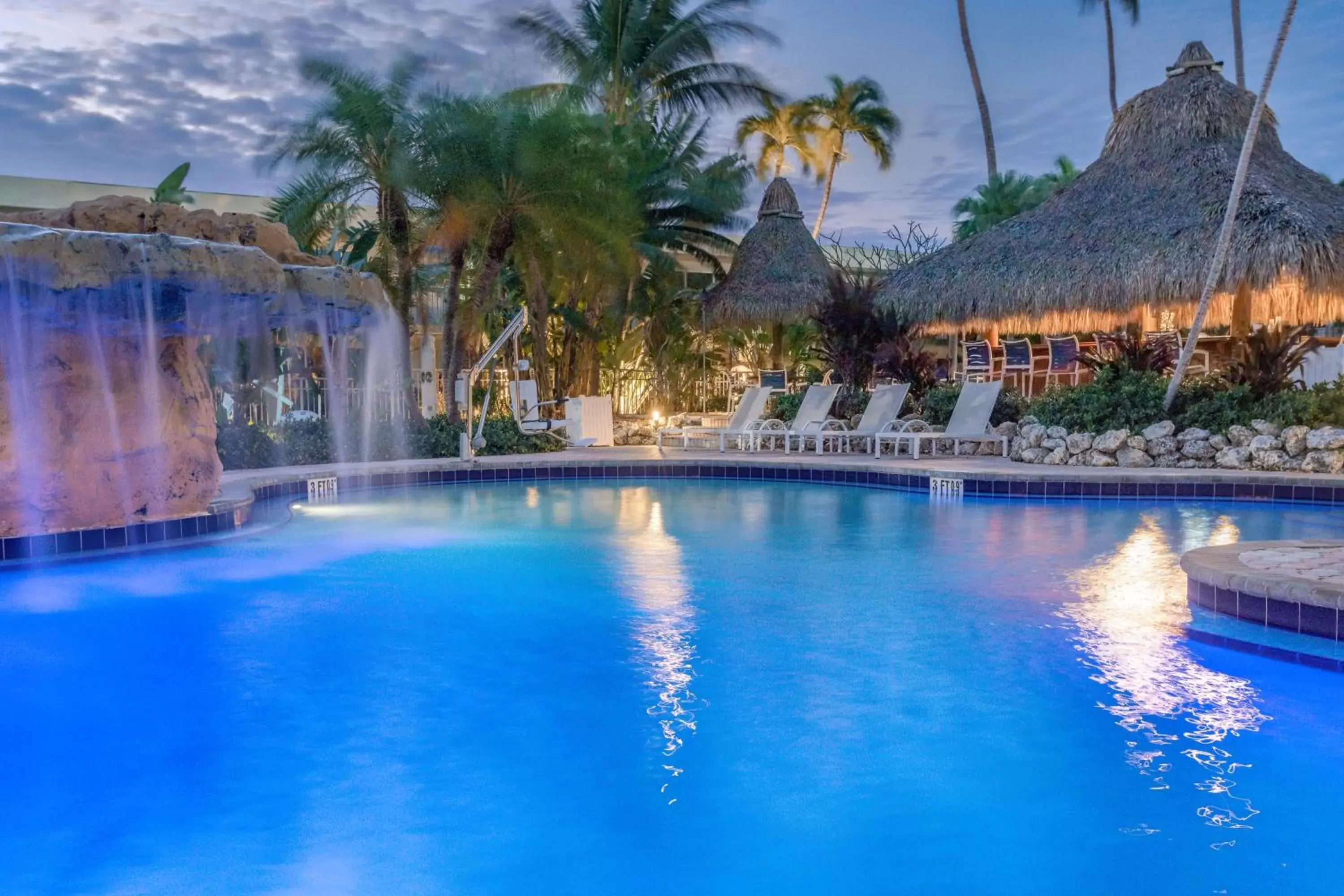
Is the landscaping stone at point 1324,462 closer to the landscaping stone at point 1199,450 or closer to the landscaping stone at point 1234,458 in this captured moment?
the landscaping stone at point 1234,458

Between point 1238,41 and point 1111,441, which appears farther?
point 1238,41

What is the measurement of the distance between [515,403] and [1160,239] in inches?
339

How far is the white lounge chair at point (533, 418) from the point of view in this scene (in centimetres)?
1402

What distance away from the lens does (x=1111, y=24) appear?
27250 millimetres

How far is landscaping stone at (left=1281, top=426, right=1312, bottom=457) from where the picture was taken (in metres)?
10.6

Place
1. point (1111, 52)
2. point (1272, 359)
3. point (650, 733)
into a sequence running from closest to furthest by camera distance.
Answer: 1. point (650, 733)
2. point (1272, 359)
3. point (1111, 52)

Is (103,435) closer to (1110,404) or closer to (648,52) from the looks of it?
(1110,404)

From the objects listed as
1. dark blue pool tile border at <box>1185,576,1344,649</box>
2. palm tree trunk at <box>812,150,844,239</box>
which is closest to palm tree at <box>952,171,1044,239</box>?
palm tree trunk at <box>812,150,844,239</box>

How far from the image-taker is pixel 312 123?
1399 cm

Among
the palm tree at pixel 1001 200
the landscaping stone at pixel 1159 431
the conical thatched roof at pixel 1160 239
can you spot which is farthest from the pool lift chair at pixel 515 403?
the palm tree at pixel 1001 200

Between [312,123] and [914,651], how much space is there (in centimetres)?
1192

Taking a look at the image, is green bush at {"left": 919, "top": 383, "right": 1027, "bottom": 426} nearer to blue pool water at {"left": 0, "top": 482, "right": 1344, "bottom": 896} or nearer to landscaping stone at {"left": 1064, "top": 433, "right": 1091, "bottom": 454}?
landscaping stone at {"left": 1064, "top": 433, "right": 1091, "bottom": 454}

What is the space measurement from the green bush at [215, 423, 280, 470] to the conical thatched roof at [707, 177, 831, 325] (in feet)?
28.6

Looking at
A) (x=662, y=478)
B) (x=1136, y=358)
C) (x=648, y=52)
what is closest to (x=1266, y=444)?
(x=1136, y=358)
